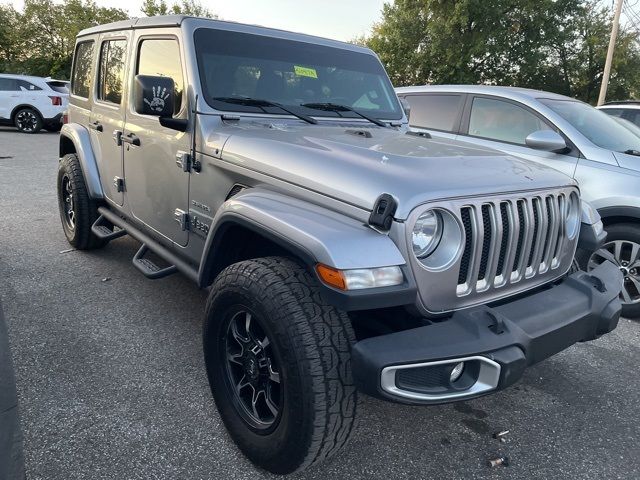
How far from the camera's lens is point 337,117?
3.24 m

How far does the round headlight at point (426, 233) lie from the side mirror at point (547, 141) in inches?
106

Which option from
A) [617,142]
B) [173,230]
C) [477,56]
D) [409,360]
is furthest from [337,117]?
[477,56]

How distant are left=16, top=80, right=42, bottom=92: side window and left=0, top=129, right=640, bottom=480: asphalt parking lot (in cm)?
1294

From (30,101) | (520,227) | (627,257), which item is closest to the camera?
(520,227)

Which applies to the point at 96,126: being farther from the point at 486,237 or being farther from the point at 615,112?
the point at 615,112

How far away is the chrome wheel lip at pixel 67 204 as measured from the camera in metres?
4.79

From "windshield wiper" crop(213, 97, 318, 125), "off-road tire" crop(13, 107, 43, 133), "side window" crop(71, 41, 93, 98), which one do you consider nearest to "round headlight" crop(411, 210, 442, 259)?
"windshield wiper" crop(213, 97, 318, 125)

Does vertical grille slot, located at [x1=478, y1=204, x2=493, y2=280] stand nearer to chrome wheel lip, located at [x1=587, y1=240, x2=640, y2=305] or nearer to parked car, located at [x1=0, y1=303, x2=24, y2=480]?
parked car, located at [x1=0, y1=303, x2=24, y2=480]

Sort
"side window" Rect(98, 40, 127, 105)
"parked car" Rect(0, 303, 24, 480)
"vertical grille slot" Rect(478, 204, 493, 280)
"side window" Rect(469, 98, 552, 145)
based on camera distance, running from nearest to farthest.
→ "parked car" Rect(0, 303, 24, 480) < "vertical grille slot" Rect(478, 204, 493, 280) < "side window" Rect(98, 40, 127, 105) < "side window" Rect(469, 98, 552, 145)

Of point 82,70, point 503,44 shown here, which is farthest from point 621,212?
point 503,44

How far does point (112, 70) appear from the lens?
4.07 meters

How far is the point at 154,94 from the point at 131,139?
101cm

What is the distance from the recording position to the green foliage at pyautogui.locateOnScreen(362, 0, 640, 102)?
931 inches

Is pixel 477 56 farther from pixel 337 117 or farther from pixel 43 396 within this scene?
pixel 43 396
